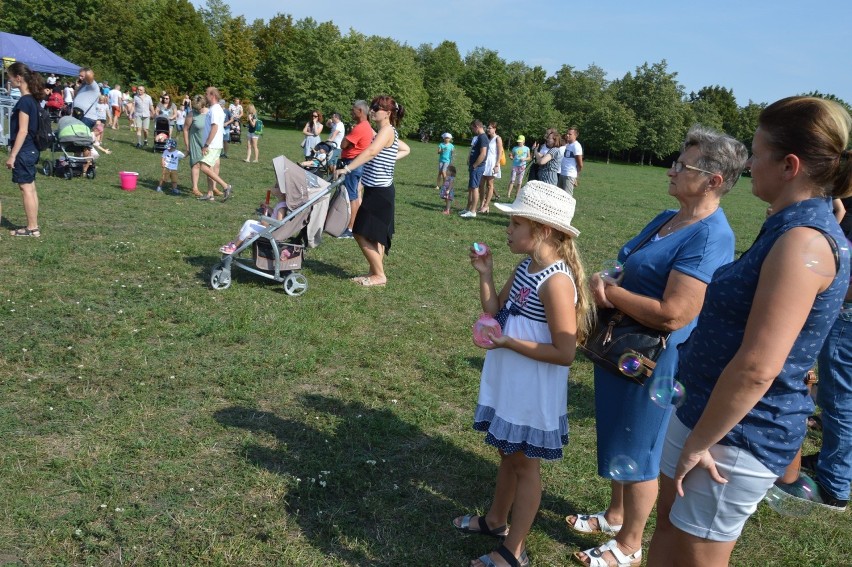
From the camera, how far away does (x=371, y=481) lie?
388 centimetres

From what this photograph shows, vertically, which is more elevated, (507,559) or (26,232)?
(26,232)

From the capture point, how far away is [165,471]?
3742 mm

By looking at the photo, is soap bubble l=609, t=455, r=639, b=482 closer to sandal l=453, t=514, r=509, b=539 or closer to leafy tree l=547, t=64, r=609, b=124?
sandal l=453, t=514, r=509, b=539

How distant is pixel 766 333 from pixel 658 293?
1083 millimetres

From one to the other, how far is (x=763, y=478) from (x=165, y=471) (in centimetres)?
308

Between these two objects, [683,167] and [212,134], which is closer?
[683,167]

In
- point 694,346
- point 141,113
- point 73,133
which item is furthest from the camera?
point 141,113

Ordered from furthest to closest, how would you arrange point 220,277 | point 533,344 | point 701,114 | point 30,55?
point 701,114 → point 30,55 → point 220,277 → point 533,344

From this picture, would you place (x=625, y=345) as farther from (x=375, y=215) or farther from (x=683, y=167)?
(x=375, y=215)

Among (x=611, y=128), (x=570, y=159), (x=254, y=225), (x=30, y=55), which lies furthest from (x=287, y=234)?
(x=611, y=128)

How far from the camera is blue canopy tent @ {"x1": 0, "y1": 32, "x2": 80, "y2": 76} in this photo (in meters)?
25.9

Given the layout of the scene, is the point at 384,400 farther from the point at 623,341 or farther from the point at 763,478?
the point at 763,478

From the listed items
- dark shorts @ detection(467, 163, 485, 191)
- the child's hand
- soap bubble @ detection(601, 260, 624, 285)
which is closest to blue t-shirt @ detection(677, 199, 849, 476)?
soap bubble @ detection(601, 260, 624, 285)

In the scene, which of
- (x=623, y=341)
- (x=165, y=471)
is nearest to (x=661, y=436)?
(x=623, y=341)
